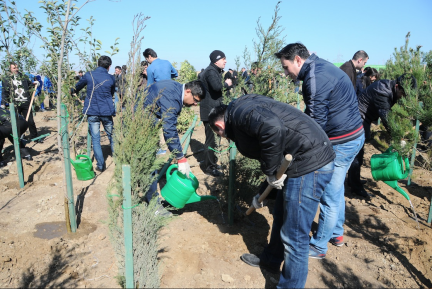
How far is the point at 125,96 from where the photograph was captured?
279cm

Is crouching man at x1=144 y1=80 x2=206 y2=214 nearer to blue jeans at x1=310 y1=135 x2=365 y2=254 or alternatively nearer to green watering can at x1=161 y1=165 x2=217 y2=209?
green watering can at x1=161 y1=165 x2=217 y2=209

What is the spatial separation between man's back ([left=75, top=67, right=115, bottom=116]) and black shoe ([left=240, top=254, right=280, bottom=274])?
3.59m

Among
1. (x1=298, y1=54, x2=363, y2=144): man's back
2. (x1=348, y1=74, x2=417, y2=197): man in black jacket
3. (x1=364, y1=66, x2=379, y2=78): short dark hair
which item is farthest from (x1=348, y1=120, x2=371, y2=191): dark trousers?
(x1=364, y1=66, x2=379, y2=78): short dark hair

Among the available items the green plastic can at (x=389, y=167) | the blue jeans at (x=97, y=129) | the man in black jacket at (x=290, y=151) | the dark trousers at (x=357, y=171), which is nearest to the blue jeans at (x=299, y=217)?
the man in black jacket at (x=290, y=151)

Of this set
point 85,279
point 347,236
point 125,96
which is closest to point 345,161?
point 347,236

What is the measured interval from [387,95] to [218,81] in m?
2.54

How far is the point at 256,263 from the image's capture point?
2.94 metres

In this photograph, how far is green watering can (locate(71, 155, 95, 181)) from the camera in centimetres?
484

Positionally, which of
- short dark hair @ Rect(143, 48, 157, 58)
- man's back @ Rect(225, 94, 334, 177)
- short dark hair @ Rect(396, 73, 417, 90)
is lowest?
man's back @ Rect(225, 94, 334, 177)

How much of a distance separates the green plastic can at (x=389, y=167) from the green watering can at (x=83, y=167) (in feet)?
14.0

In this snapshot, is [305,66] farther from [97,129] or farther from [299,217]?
[97,129]

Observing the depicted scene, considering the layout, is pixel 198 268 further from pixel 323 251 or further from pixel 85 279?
pixel 323 251

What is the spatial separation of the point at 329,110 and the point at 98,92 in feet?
12.9

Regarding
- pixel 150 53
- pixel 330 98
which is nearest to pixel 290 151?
pixel 330 98
